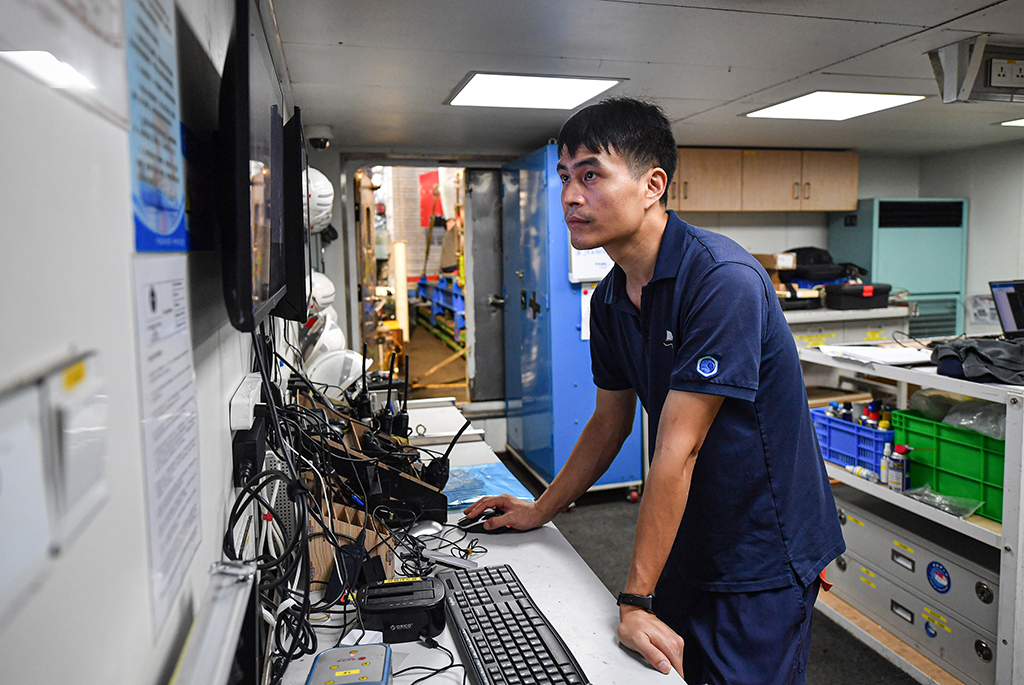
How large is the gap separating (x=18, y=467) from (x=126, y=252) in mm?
316

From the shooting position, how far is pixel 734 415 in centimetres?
131

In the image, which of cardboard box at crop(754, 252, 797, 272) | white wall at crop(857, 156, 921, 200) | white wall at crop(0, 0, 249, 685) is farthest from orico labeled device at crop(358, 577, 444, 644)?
white wall at crop(857, 156, 921, 200)

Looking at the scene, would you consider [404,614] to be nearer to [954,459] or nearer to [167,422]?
[167,422]

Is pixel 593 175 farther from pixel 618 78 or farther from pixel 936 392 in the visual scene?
pixel 936 392

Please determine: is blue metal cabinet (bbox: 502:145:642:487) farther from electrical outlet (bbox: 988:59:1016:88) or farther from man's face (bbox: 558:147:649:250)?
man's face (bbox: 558:147:649:250)

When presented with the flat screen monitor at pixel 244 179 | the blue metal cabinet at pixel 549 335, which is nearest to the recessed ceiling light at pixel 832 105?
the blue metal cabinet at pixel 549 335

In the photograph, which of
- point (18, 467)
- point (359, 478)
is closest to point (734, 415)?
point (359, 478)

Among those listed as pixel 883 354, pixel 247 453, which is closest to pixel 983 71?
pixel 883 354

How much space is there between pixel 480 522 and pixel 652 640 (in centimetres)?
63

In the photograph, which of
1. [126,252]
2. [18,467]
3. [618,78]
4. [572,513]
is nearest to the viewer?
[18,467]

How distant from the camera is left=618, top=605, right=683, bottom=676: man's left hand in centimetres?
105

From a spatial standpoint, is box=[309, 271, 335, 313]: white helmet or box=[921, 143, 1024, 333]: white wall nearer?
box=[309, 271, 335, 313]: white helmet

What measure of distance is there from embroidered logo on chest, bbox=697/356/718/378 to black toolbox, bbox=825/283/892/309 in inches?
163

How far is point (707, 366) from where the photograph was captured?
1217 mm
